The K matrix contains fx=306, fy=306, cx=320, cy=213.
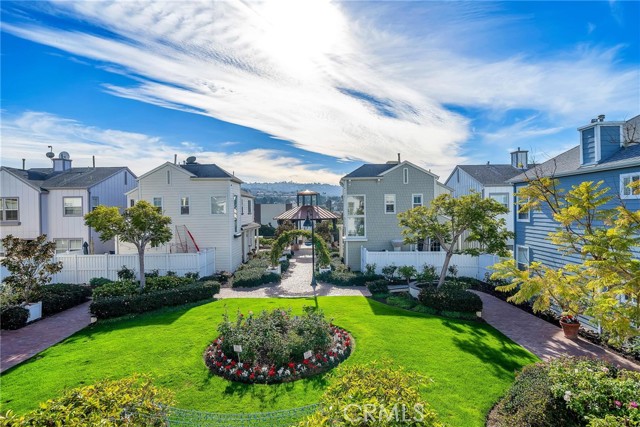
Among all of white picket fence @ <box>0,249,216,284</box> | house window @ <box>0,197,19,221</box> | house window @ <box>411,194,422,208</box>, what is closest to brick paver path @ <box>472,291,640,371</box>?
house window @ <box>411,194,422,208</box>

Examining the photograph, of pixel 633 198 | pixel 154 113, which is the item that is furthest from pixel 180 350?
pixel 633 198

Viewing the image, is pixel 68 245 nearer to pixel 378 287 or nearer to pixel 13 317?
pixel 13 317

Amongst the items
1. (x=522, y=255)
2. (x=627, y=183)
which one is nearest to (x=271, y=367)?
(x=627, y=183)

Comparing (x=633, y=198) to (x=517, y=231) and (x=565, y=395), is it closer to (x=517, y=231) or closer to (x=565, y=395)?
(x=517, y=231)

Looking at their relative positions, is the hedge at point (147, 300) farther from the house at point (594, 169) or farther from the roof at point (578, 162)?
the roof at point (578, 162)

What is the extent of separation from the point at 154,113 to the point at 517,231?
1995 centimetres

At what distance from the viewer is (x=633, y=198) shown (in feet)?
32.1

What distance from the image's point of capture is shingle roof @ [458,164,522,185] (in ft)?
73.4

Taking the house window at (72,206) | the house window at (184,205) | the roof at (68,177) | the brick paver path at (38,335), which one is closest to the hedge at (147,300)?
the brick paver path at (38,335)

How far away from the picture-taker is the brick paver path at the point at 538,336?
30.3 ft

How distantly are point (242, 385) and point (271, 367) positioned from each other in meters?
0.81

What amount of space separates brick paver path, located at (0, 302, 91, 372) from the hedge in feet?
2.65

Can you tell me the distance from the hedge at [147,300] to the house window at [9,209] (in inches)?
577

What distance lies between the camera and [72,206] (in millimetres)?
21594
